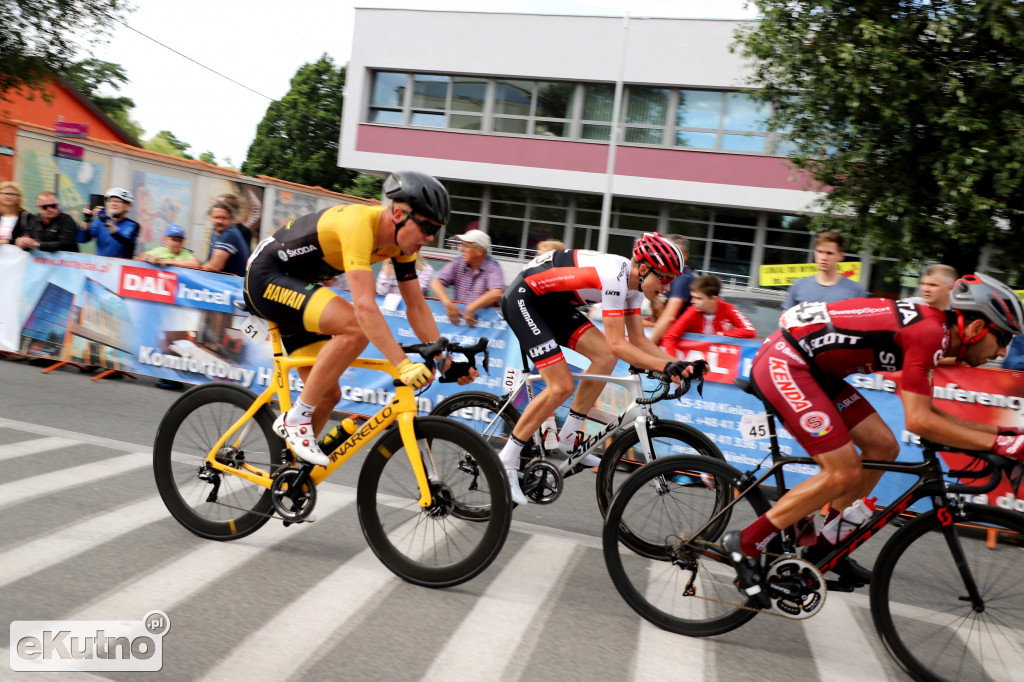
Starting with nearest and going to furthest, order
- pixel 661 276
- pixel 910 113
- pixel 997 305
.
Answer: pixel 997 305
pixel 661 276
pixel 910 113

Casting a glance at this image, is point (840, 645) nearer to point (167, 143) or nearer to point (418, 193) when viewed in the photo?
point (418, 193)

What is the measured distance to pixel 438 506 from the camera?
426 cm

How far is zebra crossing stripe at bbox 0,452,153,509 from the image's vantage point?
519 centimetres

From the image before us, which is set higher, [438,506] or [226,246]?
[226,246]

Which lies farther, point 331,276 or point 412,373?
point 331,276

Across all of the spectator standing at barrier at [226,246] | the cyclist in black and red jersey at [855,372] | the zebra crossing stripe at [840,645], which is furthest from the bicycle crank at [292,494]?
the spectator standing at barrier at [226,246]

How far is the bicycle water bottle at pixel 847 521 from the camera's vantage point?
3992mm

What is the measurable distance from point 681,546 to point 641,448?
115 cm

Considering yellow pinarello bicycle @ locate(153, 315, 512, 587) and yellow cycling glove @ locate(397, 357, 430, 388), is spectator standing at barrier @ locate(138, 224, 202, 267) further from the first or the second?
yellow cycling glove @ locate(397, 357, 430, 388)

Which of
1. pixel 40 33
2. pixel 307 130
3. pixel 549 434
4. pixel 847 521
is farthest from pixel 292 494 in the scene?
pixel 307 130

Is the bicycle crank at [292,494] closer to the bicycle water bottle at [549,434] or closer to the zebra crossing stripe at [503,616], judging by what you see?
the zebra crossing stripe at [503,616]

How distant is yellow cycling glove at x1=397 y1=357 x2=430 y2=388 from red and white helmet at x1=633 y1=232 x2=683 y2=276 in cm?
176

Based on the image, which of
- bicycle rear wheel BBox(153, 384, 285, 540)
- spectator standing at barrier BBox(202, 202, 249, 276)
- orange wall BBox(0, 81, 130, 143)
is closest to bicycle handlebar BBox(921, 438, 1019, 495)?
bicycle rear wheel BBox(153, 384, 285, 540)

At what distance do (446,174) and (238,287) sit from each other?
22334 mm
